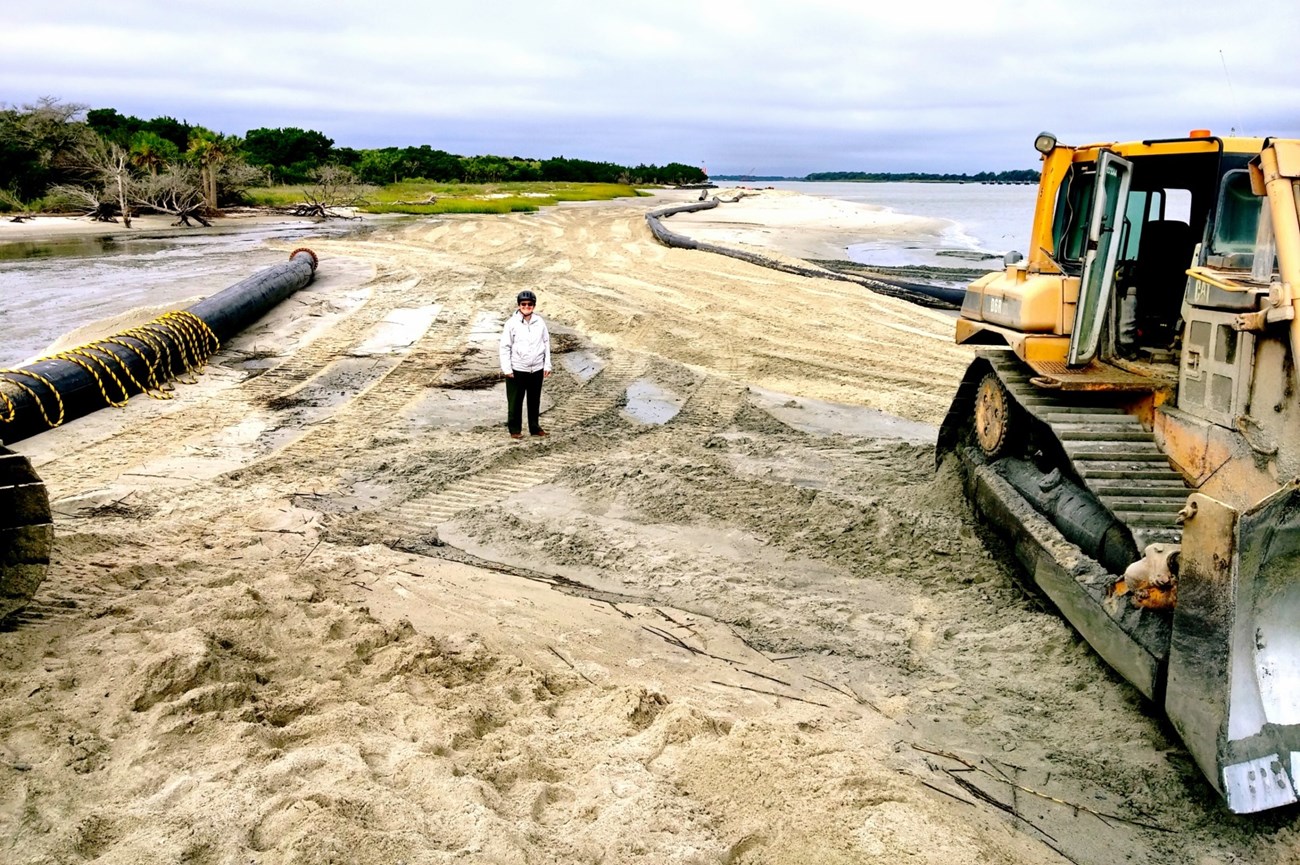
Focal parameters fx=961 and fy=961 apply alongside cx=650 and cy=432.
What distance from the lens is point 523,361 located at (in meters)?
8.80

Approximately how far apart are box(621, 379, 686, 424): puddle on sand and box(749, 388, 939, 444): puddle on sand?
0.88 m

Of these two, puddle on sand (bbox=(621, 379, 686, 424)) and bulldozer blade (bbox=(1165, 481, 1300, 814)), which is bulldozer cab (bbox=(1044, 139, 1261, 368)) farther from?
puddle on sand (bbox=(621, 379, 686, 424))

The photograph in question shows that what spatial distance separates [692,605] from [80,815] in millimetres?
3191

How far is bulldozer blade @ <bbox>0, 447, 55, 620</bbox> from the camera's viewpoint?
15.4 ft

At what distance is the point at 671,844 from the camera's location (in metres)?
3.30

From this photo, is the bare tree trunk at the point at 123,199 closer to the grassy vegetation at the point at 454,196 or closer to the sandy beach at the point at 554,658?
the grassy vegetation at the point at 454,196

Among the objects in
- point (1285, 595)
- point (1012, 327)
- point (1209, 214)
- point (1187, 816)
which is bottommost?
point (1187, 816)

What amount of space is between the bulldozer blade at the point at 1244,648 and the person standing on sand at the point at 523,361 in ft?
19.9

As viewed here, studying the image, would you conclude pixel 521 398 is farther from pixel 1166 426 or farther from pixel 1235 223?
pixel 1235 223

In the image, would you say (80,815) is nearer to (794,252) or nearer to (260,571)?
(260,571)

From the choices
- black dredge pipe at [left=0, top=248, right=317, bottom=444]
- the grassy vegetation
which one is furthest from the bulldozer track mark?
the grassy vegetation

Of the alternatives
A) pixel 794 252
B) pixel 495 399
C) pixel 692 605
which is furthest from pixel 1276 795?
pixel 794 252

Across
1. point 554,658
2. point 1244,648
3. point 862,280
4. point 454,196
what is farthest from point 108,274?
point 454,196

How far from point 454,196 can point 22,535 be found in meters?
46.2
